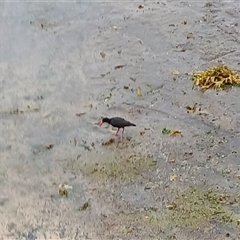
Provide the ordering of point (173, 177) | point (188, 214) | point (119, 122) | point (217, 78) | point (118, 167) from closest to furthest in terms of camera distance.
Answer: point (188, 214), point (173, 177), point (118, 167), point (119, 122), point (217, 78)

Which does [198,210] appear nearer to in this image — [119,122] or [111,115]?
[119,122]

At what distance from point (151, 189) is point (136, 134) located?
0.77 metres

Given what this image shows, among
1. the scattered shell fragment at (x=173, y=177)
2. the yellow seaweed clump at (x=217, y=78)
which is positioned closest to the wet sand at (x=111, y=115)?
the scattered shell fragment at (x=173, y=177)

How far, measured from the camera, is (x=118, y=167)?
15.3ft

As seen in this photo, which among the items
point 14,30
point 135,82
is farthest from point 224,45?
point 14,30

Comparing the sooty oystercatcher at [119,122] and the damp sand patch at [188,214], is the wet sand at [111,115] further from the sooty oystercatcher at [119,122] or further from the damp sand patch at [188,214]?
the sooty oystercatcher at [119,122]

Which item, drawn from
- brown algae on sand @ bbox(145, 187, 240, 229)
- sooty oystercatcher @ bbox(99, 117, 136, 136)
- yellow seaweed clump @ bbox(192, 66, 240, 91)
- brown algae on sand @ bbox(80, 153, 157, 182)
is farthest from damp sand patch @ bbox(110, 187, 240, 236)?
yellow seaweed clump @ bbox(192, 66, 240, 91)

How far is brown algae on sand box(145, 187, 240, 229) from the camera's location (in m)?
4.10

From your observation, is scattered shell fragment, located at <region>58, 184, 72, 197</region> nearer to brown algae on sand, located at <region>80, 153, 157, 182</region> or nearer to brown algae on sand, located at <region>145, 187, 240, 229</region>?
brown algae on sand, located at <region>80, 153, 157, 182</region>

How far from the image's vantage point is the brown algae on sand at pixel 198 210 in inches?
161

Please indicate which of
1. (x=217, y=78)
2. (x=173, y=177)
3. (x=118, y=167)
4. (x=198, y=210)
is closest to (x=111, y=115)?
(x=118, y=167)

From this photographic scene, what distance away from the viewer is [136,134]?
5094mm

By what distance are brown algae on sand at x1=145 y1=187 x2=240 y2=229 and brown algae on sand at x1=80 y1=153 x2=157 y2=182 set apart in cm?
45

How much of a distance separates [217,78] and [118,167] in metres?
1.82
